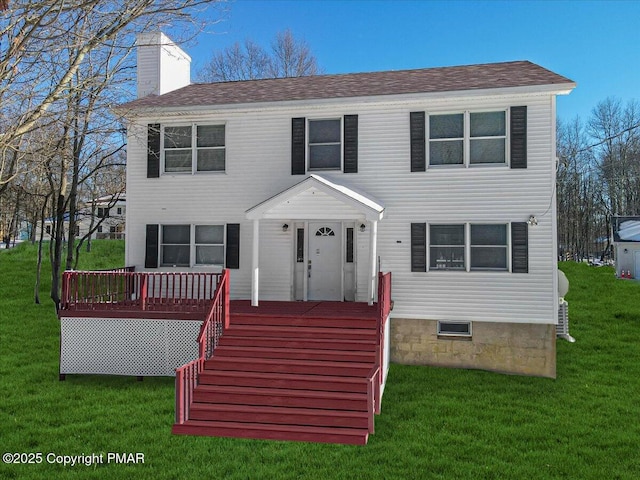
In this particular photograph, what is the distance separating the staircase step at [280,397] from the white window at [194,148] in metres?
6.33

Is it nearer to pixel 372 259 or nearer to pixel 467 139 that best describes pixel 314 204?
pixel 372 259

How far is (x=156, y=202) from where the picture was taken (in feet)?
42.0

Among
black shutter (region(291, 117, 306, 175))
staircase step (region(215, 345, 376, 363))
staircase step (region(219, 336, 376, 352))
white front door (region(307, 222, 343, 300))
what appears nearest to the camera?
staircase step (region(215, 345, 376, 363))

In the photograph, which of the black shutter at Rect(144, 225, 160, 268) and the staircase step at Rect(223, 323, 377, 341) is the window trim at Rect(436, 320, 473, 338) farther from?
the black shutter at Rect(144, 225, 160, 268)

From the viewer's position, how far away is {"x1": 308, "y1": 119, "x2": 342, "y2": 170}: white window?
12.1 m

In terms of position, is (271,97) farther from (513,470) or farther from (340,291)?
(513,470)

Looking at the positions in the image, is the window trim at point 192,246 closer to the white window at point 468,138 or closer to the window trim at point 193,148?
the window trim at point 193,148

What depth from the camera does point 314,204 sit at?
35.2 feet

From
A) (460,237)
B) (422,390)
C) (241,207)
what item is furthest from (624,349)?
(241,207)

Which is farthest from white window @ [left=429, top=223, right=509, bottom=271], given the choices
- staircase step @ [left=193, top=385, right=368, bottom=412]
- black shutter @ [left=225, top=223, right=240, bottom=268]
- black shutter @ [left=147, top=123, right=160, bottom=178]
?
black shutter @ [left=147, top=123, right=160, bottom=178]

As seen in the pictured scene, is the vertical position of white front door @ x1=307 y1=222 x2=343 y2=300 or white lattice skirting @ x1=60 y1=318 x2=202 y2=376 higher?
white front door @ x1=307 y1=222 x2=343 y2=300

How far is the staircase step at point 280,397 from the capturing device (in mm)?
7926

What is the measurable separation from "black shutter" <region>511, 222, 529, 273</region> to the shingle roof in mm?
3260

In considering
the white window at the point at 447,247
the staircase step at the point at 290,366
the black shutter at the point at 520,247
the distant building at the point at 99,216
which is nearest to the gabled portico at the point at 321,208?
the white window at the point at 447,247
